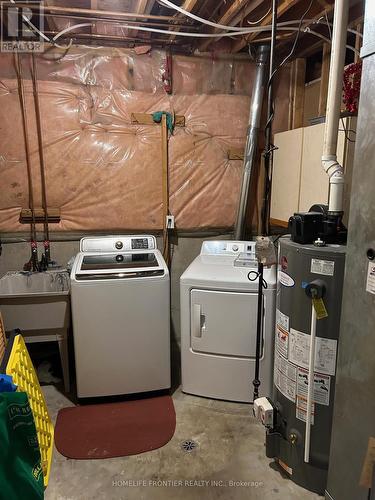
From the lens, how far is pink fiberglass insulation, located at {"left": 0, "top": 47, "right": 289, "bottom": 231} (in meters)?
2.65

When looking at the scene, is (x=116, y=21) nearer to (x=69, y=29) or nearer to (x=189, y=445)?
(x=69, y=29)

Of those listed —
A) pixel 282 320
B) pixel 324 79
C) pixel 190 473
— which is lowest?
pixel 190 473

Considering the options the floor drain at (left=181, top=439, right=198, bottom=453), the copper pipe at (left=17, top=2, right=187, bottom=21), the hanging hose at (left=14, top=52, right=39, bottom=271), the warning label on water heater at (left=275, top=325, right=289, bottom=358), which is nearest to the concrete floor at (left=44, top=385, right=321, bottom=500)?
the floor drain at (left=181, top=439, right=198, bottom=453)

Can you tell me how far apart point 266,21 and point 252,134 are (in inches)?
30.2

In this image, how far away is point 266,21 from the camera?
2314mm

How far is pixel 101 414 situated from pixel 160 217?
4.98 ft

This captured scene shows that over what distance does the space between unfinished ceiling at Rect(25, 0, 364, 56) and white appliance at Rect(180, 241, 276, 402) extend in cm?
157

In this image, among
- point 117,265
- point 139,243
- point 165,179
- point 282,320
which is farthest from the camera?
point 165,179

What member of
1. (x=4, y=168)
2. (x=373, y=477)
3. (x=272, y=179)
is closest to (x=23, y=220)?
(x=4, y=168)

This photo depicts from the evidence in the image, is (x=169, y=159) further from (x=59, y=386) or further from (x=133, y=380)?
(x=59, y=386)

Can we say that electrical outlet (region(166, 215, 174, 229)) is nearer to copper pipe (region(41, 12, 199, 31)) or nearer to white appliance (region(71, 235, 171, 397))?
white appliance (region(71, 235, 171, 397))

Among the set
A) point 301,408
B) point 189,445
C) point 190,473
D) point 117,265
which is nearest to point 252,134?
point 117,265

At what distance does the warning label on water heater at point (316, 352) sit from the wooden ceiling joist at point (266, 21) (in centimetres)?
173

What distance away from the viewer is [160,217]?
2941mm
